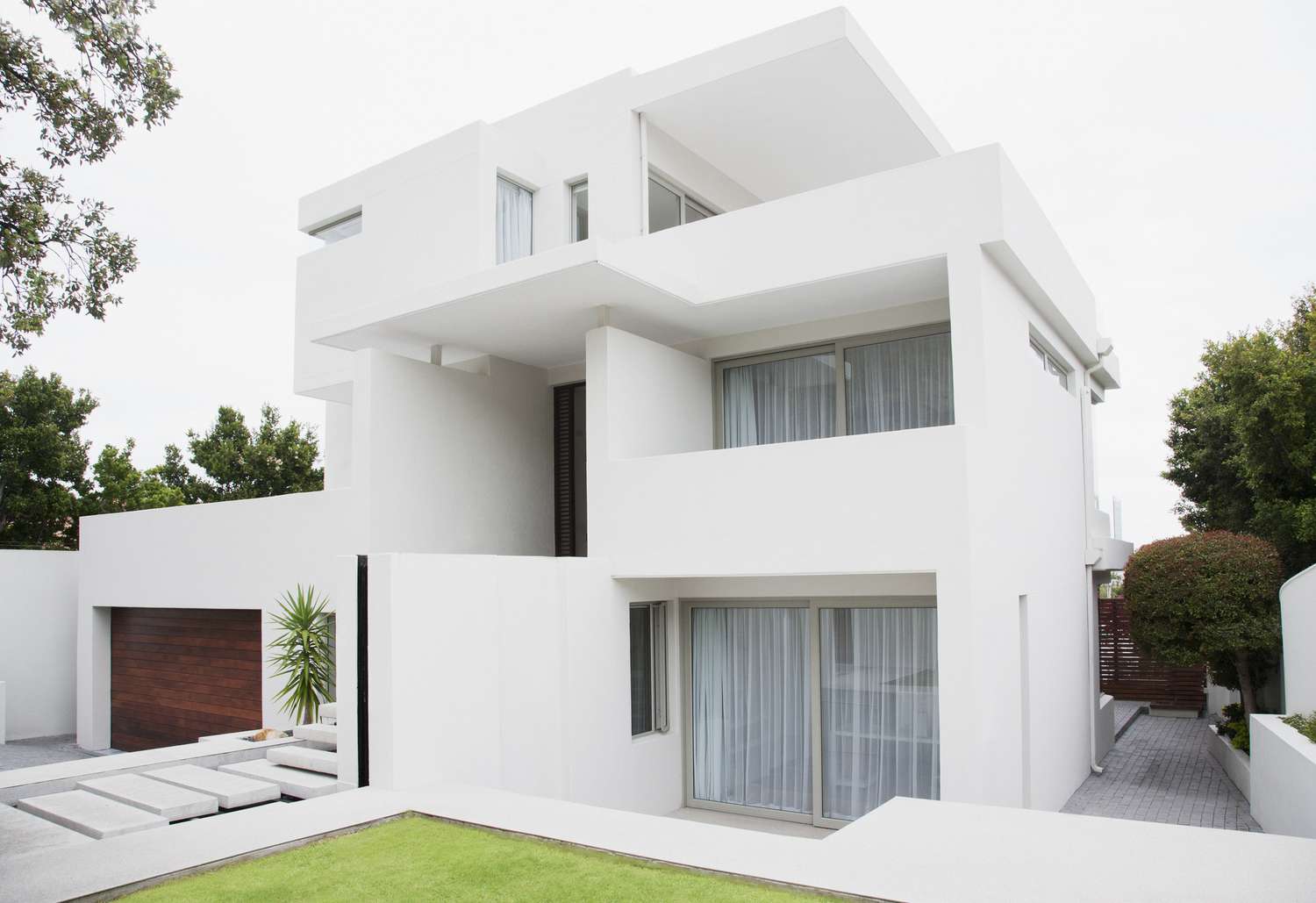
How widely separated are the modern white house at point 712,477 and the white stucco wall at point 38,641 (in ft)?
17.5

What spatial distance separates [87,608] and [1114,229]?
22.7m

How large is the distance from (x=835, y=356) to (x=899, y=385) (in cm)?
87

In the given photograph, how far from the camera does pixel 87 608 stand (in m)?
17.4

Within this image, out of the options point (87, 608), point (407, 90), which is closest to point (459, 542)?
point (87, 608)

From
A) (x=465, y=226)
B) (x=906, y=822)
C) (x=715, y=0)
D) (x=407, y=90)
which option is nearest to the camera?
(x=906, y=822)

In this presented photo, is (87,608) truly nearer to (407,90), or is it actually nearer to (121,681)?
(121,681)

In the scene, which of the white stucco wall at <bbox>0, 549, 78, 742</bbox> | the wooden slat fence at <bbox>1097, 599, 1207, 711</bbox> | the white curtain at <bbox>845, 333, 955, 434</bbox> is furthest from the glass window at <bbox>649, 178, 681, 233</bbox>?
the white stucco wall at <bbox>0, 549, 78, 742</bbox>

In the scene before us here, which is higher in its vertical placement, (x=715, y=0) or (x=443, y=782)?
(x=715, y=0)

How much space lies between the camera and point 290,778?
971 centimetres

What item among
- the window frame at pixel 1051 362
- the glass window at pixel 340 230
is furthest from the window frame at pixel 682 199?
the glass window at pixel 340 230

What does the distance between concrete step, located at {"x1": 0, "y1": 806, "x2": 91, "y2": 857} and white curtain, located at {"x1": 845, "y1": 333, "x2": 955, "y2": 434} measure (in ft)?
27.9

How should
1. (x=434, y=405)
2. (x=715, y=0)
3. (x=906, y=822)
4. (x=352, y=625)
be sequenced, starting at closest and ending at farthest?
(x=906, y=822)
(x=352, y=625)
(x=434, y=405)
(x=715, y=0)

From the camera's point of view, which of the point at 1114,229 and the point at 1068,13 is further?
the point at 1114,229

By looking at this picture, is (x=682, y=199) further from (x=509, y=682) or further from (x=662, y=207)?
(x=509, y=682)
